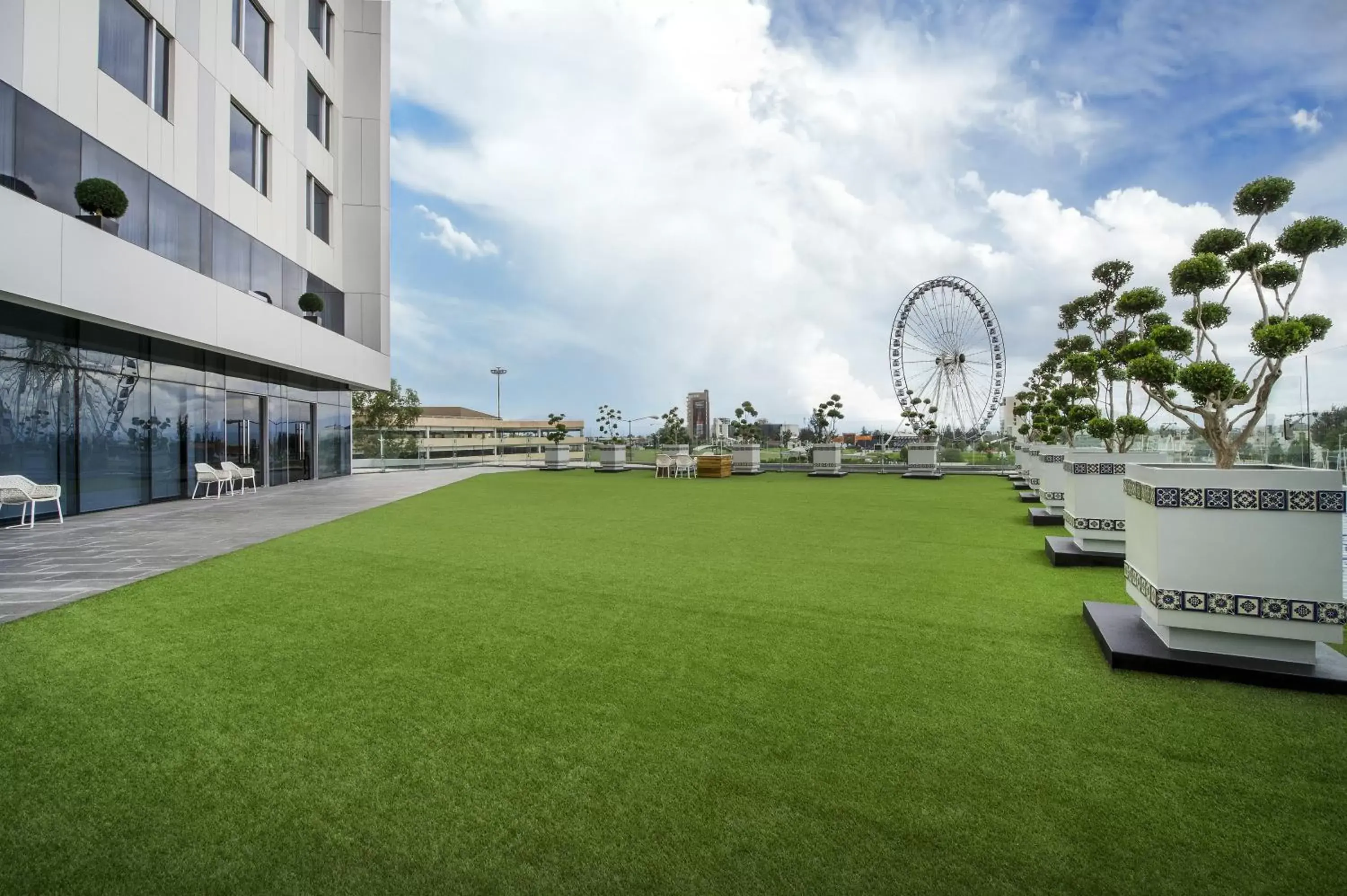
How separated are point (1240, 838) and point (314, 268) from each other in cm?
2068

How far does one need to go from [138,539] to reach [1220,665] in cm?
1038

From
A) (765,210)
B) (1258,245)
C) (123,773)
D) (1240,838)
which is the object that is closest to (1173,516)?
(1240,838)

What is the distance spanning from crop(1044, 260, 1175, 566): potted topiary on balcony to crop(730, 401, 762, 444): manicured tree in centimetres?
2110

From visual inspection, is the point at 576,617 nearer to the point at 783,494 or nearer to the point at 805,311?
the point at 783,494

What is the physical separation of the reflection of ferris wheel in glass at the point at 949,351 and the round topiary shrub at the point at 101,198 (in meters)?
28.4

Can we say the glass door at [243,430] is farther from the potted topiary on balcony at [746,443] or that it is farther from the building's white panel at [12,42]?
the potted topiary on balcony at [746,443]

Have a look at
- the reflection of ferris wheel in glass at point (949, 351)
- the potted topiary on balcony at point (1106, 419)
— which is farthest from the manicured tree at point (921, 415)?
the potted topiary on balcony at point (1106, 419)

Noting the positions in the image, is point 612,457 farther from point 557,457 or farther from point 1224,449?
point 1224,449

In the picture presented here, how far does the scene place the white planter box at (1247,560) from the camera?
295cm

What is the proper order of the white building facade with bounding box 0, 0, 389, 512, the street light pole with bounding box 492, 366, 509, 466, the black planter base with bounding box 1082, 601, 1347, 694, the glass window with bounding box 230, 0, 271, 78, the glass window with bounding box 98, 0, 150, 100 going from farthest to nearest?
the street light pole with bounding box 492, 366, 509, 466
the glass window with bounding box 230, 0, 271, 78
the glass window with bounding box 98, 0, 150, 100
the white building facade with bounding box 0, 0, 389, 512
the black planter base with bounding box 1082, 601, 1347, 694

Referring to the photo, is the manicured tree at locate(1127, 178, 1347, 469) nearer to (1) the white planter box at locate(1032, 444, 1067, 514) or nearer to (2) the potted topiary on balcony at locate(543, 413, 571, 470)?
(1) the white planter box at locate(1032, 444, 1067, 514)

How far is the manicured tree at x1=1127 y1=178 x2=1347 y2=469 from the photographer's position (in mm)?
3873

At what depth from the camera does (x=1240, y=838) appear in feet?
5.99

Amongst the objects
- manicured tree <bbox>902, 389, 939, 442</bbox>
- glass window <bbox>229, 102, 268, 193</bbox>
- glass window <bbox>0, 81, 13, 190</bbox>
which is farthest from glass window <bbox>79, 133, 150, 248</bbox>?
manicured tree <bbox>902, 389, 939, 442</bbox>
